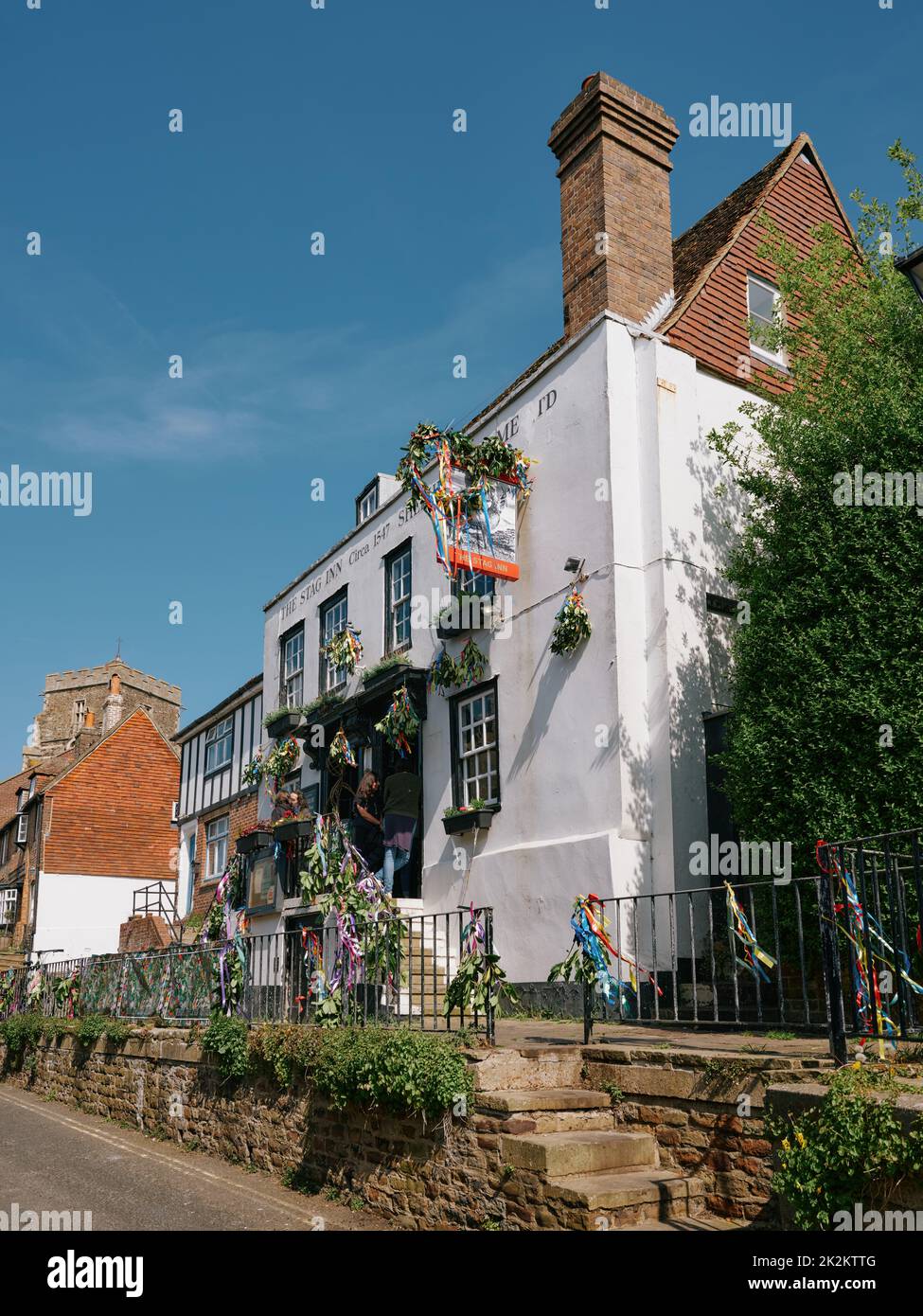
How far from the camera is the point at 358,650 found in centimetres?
1747

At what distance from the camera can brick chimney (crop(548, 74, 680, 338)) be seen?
13.5 meters

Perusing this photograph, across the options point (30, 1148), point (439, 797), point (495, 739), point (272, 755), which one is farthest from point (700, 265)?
point (30, 1148)

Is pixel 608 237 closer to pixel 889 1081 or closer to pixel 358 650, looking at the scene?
pixel 358 650

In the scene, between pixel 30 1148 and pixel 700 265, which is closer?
pixel 30 1148

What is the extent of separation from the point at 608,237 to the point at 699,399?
2.25m

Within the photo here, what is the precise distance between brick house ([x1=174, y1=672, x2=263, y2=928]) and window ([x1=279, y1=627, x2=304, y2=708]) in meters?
3.42

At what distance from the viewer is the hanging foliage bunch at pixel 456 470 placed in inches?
515

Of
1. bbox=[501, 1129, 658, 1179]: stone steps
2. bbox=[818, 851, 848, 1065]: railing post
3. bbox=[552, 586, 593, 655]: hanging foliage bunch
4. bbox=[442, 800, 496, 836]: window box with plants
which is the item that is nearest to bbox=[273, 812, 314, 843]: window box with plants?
bbox=[442, 800, 496, 836]: window box with plants

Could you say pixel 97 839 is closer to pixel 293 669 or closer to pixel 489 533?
pixel 293 669

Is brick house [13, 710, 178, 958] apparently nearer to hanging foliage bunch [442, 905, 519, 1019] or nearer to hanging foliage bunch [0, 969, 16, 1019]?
hanging foliage bunch [0, 969, 16, 1019]

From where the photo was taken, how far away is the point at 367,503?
20359 mm

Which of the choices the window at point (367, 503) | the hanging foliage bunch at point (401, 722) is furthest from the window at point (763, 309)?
the window at point (367, 503)

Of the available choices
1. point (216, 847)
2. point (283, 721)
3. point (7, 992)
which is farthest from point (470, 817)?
point (216, 847)

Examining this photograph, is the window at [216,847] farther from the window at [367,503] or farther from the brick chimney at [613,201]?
the brick chimney at [613,201]
